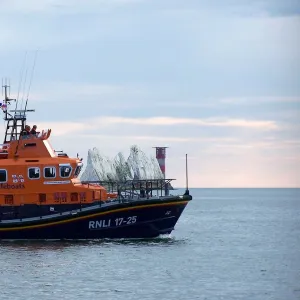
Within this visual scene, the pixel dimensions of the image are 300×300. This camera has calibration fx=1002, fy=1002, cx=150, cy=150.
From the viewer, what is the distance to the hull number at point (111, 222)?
4250 cm

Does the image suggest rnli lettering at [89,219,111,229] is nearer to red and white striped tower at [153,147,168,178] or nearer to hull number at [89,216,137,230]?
hull number at [89,216,137,230]

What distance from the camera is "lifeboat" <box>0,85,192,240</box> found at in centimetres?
4234

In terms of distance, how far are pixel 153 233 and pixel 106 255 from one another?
4971mm

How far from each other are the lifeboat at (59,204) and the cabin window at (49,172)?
3 cm

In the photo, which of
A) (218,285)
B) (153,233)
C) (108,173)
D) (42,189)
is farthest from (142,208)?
A: (108,173)

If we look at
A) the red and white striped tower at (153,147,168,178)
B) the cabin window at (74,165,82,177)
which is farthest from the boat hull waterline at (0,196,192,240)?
the red and white striped tower at (153,147,168,178)

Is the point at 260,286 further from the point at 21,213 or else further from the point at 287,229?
the point at 287,229

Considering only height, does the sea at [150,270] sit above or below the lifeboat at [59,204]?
below

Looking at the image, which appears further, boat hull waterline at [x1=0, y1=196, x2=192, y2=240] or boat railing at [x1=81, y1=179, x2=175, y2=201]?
boat railing at [x1=81, y1=179, x2=175, y2=201]

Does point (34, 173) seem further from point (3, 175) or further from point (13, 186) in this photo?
point (3, 175)

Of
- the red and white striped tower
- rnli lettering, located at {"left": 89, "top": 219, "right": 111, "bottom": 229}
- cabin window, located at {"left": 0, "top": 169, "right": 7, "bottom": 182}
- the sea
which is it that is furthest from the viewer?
the red and white striped tower

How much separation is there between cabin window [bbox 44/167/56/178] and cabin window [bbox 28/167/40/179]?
0.33 meters

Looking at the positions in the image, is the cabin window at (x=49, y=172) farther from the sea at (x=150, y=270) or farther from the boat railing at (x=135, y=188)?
the sea at (x=150, y=270)

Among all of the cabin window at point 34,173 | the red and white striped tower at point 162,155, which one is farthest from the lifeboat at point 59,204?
the red and white striped tower at point 162,155
